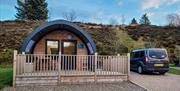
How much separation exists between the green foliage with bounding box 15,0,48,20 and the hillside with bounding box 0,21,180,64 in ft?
20.7

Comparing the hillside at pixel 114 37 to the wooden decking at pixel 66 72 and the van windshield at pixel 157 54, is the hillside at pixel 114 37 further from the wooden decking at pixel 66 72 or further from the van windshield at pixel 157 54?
the wooden decking at pixel 66 72

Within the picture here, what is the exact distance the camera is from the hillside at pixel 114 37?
31.8m

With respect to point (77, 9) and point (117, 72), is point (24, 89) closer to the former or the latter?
point (117, 72)

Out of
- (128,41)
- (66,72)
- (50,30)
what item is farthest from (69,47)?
(128,41)

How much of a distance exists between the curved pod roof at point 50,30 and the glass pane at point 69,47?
2.82 ft

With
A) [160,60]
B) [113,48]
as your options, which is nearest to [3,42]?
[113,48]

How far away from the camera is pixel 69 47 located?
17.4 m

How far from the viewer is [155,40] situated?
36.9 metres

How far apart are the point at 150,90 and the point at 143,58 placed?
6.28 meters

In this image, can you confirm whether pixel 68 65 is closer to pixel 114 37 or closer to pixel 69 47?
pixel 69 47

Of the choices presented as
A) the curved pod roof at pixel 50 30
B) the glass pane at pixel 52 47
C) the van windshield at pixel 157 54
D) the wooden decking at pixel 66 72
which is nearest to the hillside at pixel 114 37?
the glass pane at pixel 52 47

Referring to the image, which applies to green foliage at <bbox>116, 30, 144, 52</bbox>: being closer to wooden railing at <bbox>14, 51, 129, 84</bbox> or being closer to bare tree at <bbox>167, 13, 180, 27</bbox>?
wooden railing at <bbox>14, 51, 129, 84</bbox>

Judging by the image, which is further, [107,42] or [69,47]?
[107,42]

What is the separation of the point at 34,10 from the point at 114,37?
16.4 m
